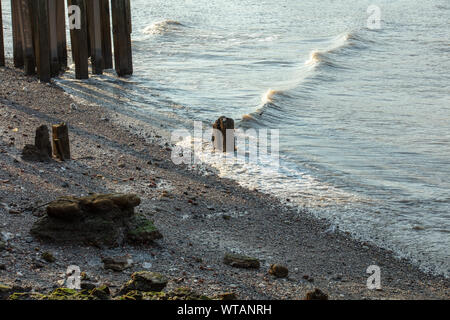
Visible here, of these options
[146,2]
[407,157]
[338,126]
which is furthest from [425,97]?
[146,2]

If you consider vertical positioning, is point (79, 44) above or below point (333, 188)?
above

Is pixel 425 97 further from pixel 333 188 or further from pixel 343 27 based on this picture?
pixel 343 27

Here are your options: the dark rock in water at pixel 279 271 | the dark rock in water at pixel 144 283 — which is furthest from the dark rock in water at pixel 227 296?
the dark rock in water at pixel 279 271

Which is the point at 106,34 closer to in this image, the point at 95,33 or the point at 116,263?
the point at 95,33

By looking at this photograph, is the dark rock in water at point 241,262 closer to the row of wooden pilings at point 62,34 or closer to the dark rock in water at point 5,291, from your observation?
the dark rock in water at point 5,291

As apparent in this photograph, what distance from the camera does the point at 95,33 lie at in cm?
1159

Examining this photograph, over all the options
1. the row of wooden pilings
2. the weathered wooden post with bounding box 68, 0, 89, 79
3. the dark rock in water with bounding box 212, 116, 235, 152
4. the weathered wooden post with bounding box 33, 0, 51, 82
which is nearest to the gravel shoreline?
the dark rock in water with bounding box 212, 116, 235, 152

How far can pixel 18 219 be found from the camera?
5.34m

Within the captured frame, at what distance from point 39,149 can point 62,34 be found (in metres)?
4.88

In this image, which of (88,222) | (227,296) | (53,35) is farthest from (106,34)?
(227,296)

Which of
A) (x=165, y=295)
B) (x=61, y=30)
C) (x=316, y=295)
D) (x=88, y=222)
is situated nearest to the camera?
(x=165, y=295)

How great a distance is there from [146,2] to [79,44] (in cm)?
1622

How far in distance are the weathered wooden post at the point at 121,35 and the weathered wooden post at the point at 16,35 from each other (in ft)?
5.41

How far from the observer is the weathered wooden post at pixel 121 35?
37.1 feet
